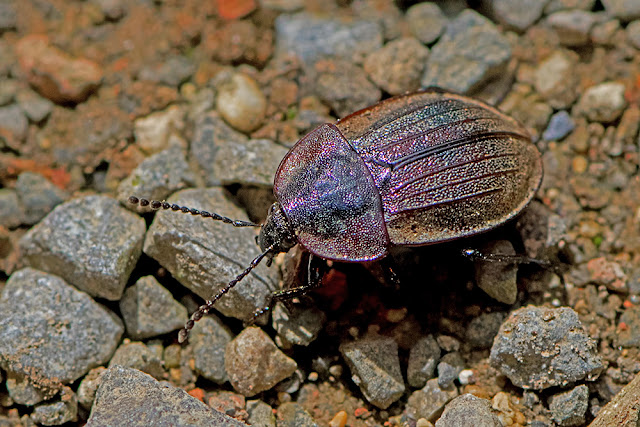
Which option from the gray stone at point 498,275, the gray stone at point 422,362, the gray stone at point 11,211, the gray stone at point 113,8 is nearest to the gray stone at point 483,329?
the gray stone at point 498,275

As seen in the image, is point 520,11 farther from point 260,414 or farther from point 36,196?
point 36,196

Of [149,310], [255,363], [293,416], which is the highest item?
[149,310]

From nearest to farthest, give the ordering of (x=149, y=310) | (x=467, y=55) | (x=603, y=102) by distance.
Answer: (x=149, y=310), (x=603, y=102), (x=467, y=55)

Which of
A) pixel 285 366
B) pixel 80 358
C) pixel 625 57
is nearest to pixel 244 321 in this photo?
pixel 285 366

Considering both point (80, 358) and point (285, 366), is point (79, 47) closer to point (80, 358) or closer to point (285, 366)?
point (80, 358)

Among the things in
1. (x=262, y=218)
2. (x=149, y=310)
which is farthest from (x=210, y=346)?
(x=262, y=218)

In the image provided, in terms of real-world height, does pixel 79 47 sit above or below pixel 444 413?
above

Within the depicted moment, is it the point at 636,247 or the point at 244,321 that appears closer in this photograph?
the point at 244,321

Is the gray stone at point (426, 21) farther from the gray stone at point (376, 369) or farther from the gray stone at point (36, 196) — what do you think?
the gray stone at point (36, 196)
